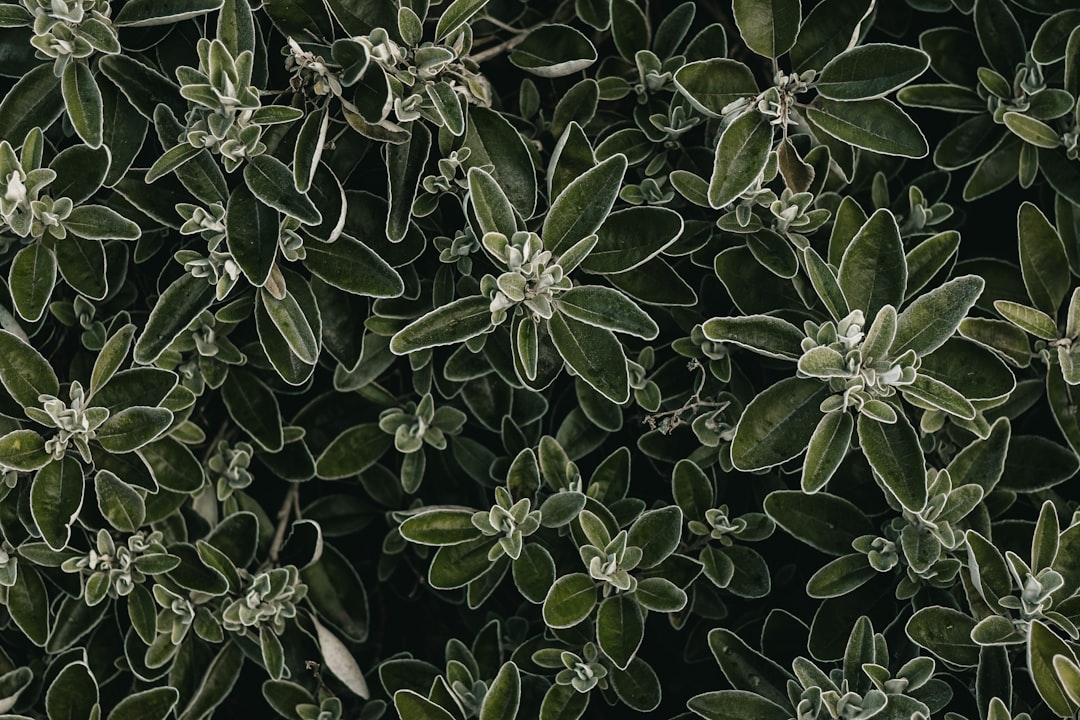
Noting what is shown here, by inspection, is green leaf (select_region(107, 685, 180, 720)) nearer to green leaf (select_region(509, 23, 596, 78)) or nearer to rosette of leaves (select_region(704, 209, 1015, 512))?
rosette of leaves (select_region(704, 209, 1015, 512))

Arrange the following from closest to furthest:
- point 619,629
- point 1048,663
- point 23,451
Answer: point 1048,663 → point 23,451 → point 619,629

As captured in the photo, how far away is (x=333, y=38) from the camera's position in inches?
66.5

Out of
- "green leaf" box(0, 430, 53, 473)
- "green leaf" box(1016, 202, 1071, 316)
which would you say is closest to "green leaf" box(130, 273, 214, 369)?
"green leaf" box(0, 430, 53, 473)

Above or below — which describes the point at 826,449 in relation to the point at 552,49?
below

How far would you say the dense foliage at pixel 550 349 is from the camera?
63.0 inches

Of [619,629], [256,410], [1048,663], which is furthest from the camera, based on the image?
[256,410]

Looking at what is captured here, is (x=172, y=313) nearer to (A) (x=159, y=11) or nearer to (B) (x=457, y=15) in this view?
(A) (x=159, y=11)

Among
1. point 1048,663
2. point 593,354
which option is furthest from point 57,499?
point 1048,663

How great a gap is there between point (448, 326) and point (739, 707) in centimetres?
85

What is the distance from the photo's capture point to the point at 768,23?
5.52 feet

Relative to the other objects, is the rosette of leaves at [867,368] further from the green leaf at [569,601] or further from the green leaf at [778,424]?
the green leaf at [569,601]

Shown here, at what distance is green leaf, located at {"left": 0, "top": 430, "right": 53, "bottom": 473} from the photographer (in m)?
1.61

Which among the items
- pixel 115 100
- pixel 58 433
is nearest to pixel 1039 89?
pixel 115 100

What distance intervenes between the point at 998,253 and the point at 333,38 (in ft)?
4.64
